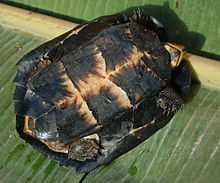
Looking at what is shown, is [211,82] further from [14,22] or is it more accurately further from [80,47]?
[14,22]

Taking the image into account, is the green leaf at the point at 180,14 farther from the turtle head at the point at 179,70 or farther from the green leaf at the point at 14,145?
the green leaf at the point at 14,145

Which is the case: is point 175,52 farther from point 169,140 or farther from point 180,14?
point 169,140

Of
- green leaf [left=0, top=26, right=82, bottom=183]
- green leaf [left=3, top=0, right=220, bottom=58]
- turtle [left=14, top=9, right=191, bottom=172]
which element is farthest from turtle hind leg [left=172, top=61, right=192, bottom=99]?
green leaf [left=0, top=26, right=82, bottom=183]

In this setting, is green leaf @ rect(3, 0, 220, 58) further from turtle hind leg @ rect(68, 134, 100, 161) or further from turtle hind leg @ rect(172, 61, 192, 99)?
turtle hind leg @ rect(68, 134, 100, 161)

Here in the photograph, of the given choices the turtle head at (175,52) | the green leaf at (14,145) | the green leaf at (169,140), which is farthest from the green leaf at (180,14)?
the green leaf at (14,145)

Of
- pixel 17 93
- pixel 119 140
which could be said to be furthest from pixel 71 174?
pixel 17 93

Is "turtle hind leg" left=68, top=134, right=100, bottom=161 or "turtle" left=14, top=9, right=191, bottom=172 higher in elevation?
"turtle" left=14, top=9, right=191, bottom=172

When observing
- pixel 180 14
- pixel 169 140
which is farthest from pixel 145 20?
pixel 169 140

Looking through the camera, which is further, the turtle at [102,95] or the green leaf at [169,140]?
the turtle at [102,95]
